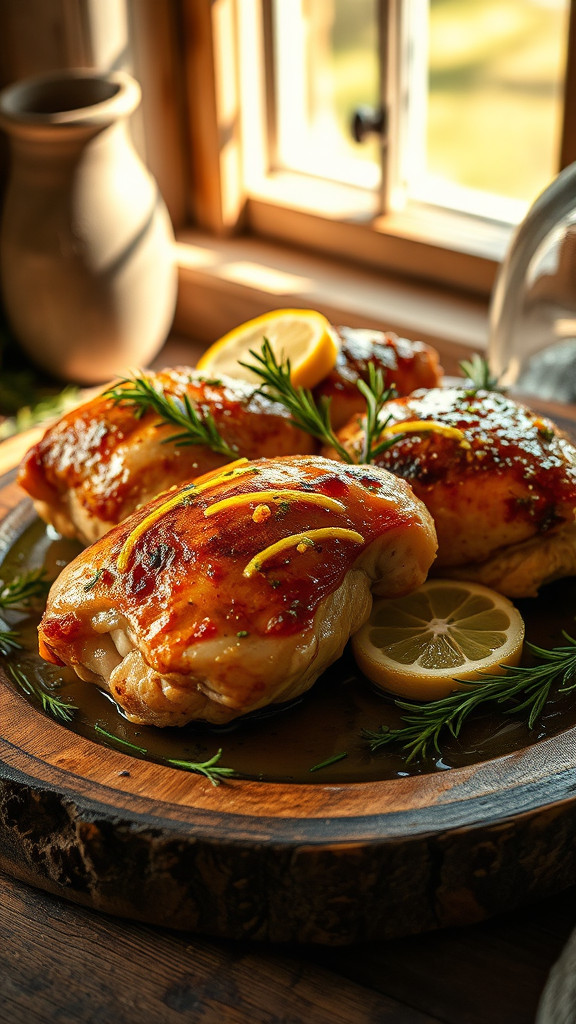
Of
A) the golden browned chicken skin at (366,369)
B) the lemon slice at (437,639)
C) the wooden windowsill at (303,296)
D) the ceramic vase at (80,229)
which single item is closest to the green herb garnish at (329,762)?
the lemon slice at (437,639)

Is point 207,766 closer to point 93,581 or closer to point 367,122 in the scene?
point 93,581

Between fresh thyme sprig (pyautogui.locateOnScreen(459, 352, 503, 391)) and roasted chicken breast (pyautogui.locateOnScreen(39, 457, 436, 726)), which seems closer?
roasted chicken breast (pyautogui.locateOnScreen(39, 457, 436, 726))

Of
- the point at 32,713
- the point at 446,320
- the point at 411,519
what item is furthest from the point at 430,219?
the point at 32,713

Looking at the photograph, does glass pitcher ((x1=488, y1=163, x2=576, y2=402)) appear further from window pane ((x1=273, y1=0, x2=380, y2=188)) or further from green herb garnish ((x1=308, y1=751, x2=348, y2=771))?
green herb garnish ((x1=308, y1=751, x2=348, y2=771))

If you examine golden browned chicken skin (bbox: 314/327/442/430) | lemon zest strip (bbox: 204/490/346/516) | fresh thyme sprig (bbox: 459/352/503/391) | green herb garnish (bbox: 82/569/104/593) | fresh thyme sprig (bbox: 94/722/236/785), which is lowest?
fresh thyme sprig (bbox: 94/722/236/785)

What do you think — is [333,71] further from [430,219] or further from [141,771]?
[141,771]

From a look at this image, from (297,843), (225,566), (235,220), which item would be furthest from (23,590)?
(235,220)

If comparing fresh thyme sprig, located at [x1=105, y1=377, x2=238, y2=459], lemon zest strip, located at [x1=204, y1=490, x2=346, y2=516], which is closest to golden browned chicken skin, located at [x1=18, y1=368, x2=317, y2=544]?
fresh thyme sprig, located at [x1=105, y1=377, x2=238, y2=459]
